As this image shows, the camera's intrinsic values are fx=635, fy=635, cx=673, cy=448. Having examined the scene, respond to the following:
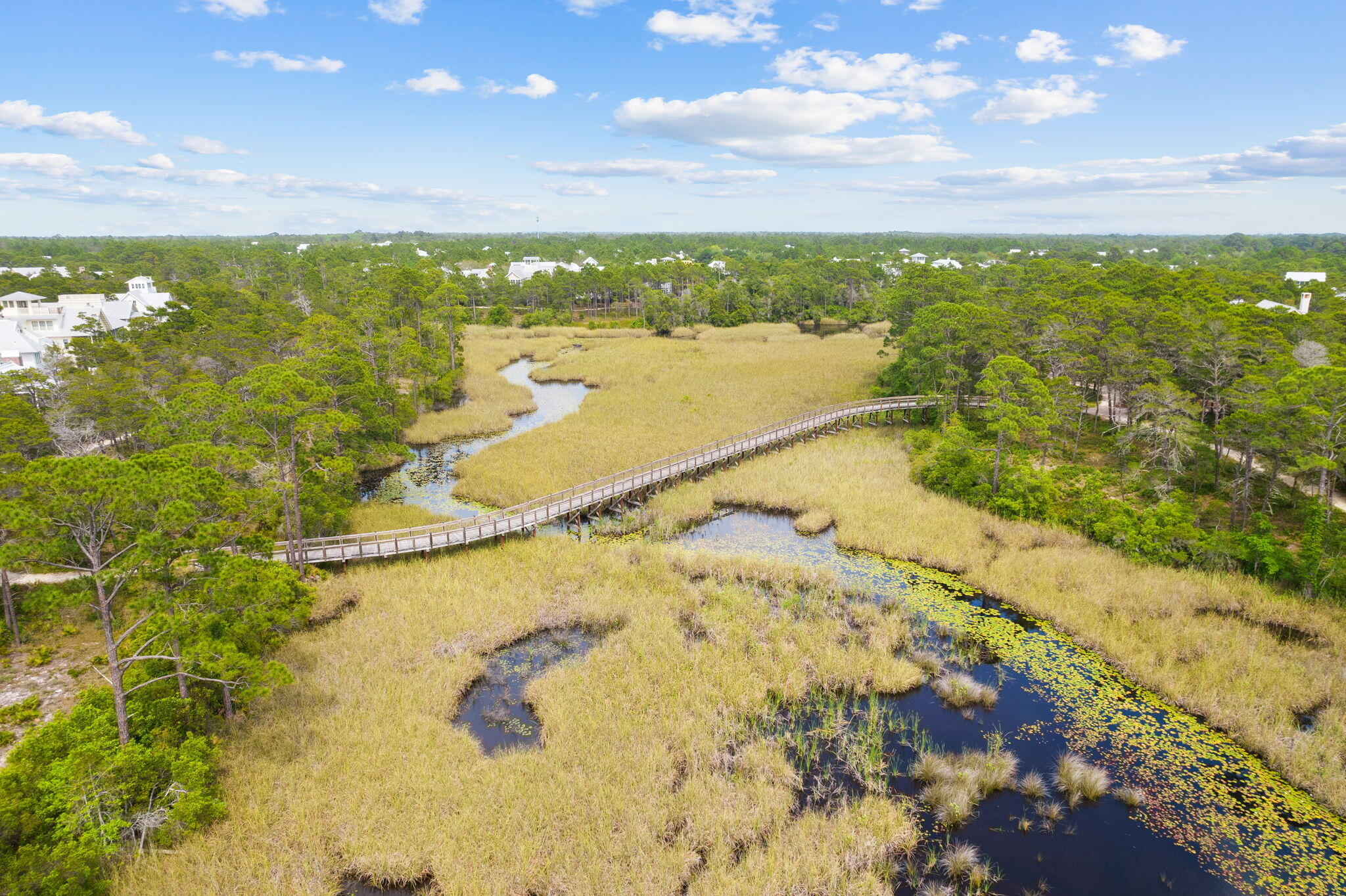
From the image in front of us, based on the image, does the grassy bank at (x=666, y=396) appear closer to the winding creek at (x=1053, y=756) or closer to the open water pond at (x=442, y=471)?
the open water pond at (x=442, y=471)

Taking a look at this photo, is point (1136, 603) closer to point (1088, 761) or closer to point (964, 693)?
point (1088, 761)

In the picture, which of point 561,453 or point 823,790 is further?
point 561,453

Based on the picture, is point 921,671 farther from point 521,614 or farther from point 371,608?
point 371,608

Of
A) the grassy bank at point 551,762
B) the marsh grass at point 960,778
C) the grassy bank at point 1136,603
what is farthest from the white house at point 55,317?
the marsh grass at point 960,778

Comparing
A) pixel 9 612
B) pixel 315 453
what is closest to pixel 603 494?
pixel 315 453

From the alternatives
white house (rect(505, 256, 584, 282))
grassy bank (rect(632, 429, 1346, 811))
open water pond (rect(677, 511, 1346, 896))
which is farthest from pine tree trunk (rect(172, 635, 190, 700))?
white house (rect(505, 256, 584, 282))

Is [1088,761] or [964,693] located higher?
[964,693]

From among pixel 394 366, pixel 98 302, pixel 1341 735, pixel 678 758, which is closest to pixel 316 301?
pixel 98 302
